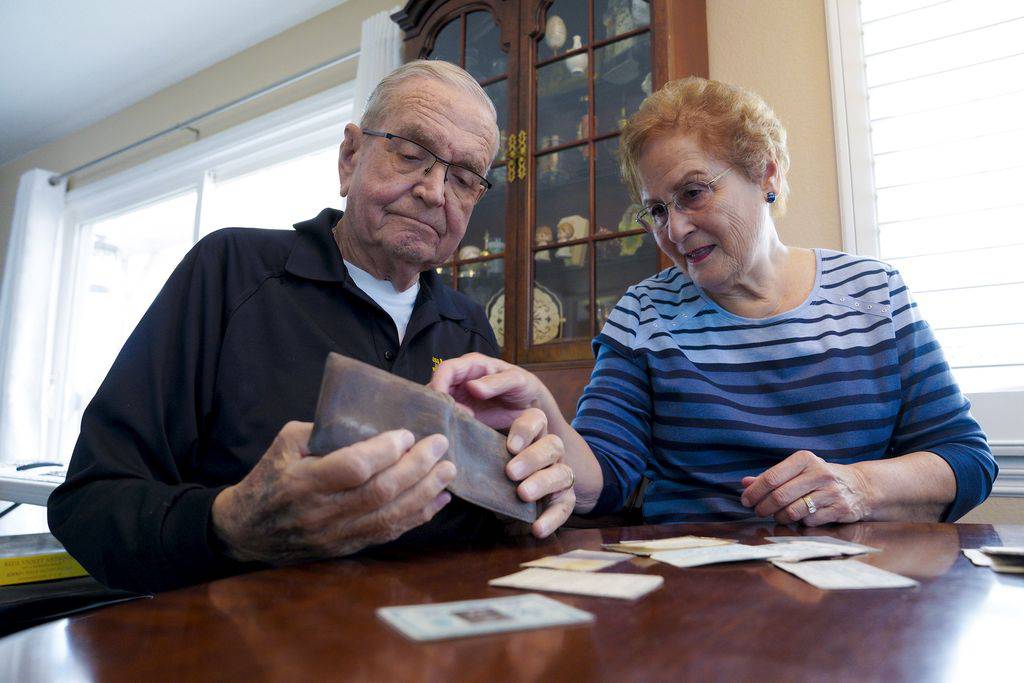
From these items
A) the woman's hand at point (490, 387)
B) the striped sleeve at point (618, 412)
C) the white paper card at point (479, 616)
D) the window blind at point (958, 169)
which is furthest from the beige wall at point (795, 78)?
the white paper card at point (479, 616)

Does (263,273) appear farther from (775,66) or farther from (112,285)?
(112,285)

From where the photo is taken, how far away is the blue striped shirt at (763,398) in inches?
50.4

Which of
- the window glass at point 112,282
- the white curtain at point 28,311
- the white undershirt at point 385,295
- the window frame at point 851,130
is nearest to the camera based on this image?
the white undershirt at point 385,295

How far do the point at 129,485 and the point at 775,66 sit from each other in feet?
7.52

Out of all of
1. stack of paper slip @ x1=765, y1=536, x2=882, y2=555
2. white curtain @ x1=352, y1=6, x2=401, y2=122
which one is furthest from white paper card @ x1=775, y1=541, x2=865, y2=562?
white curtain @ x1=352, y1=6, x2=401, y2=122

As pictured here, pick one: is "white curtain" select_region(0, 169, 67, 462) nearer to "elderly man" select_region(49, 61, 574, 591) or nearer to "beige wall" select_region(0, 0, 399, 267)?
"beige wall" select_region(0, 0, 399, 267)

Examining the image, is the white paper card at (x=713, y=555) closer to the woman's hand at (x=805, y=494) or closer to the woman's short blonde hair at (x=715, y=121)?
the woman's hand at (x=805, y=494)

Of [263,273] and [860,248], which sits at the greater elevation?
[860,248]

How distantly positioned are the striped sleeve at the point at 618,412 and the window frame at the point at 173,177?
9.24 ft

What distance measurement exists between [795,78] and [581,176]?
74cm

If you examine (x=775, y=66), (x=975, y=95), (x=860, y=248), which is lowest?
(x=860, y=248)

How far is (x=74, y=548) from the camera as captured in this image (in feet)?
2.80

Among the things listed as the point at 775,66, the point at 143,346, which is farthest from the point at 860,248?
the point at 143,346

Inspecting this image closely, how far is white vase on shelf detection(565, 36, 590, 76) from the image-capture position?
2494 millimetres
